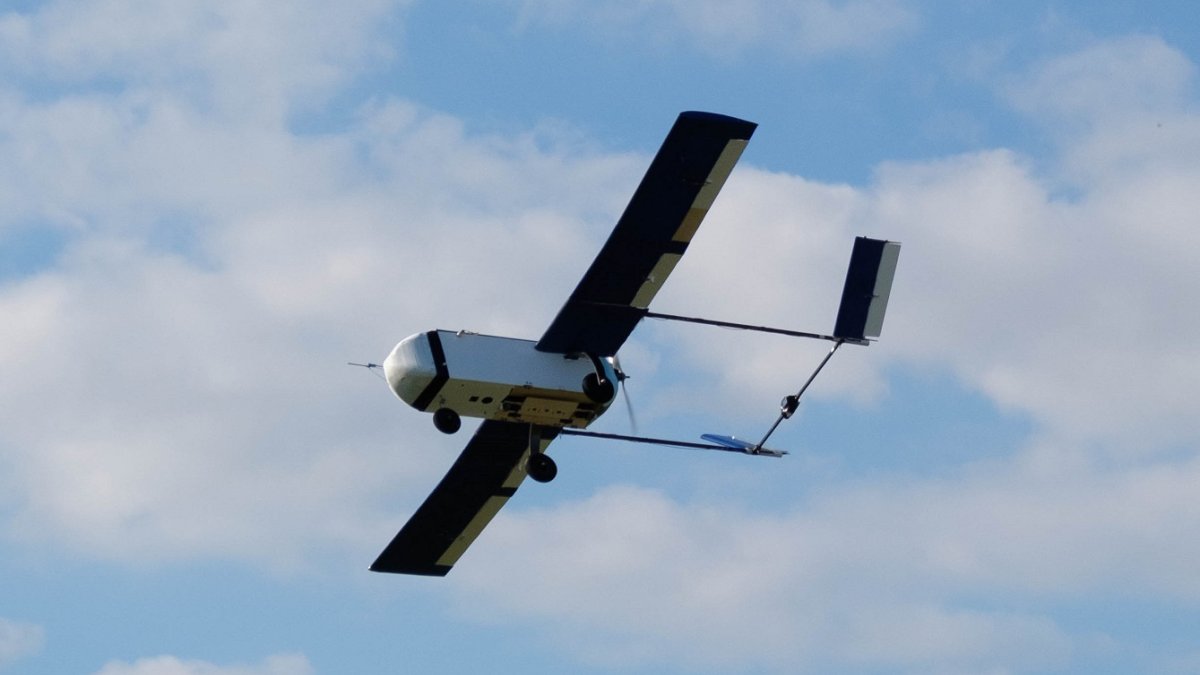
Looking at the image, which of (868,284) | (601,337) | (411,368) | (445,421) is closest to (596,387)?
(601,337)

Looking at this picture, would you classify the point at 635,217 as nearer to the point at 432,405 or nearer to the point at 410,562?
the point at 432,405

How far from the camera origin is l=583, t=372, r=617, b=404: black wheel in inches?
1708

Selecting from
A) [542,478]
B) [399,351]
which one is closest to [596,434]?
[542,478]

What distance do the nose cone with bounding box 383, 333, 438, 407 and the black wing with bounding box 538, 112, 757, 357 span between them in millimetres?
2043

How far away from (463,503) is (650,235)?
27.8 ft

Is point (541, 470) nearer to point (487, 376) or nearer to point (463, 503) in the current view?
point (487, 376)

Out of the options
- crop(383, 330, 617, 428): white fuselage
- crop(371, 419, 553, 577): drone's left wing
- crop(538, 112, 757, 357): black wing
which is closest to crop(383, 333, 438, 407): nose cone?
crop(383, 330, 617, 428): white fuselage

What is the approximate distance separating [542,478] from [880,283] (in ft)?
23.0

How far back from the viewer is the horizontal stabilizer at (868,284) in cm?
4497

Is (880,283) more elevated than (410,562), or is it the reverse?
(880,283)

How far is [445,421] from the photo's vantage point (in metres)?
43.0

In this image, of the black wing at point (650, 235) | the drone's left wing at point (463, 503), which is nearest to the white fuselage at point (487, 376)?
the black wing at point (650, 235)

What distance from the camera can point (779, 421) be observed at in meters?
45.3

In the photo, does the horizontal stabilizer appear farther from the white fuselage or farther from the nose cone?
the nose cone
